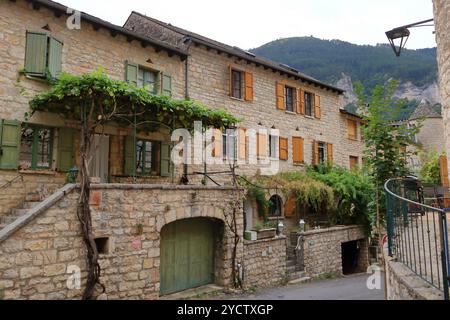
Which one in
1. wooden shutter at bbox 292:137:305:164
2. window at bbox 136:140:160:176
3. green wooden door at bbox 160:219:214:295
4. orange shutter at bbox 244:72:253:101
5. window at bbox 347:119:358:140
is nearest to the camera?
green wooden door at bbox 160:219:214:295

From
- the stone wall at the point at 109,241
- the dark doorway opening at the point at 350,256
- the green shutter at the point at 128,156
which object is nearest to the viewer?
the stone wall at the point at 109,241

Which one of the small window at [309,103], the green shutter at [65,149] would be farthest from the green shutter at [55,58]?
the small window at [309,103]

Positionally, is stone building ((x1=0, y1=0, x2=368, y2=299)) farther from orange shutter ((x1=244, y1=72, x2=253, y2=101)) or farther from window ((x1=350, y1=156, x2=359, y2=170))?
window ((x1=350, y1=156, x2=359, y2=170))

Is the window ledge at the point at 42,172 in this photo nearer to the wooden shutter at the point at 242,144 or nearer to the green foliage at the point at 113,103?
the green foliage at the point at 113,103

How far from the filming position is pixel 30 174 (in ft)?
28.4

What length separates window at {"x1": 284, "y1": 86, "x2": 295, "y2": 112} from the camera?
1670 centimetres

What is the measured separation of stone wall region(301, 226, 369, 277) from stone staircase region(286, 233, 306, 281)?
0.35 m

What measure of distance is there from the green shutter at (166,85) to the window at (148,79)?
29 cm

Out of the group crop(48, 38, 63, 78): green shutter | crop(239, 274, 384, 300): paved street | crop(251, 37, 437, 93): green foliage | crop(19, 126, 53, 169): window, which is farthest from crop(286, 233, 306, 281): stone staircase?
crop(251, 37, 437, 93): green foliage

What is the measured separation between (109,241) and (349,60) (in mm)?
73364

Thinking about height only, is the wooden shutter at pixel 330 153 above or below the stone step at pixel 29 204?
above

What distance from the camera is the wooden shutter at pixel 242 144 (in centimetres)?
1420

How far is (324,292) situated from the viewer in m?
10.4
